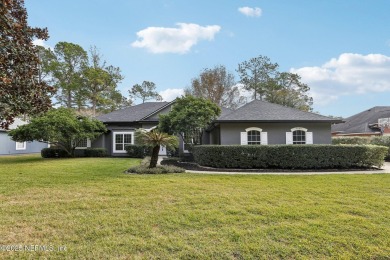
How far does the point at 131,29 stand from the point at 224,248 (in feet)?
49.1

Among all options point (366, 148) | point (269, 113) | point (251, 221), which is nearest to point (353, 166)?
point (366, 148)

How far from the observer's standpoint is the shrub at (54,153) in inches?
784

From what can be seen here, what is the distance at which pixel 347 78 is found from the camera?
72.0ft

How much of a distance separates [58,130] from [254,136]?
1373 cm

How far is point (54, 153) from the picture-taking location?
2005cm

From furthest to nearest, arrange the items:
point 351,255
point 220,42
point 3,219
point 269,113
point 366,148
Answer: point 220,42
point 269,113
point 366,148
point 3,219
point 351,255

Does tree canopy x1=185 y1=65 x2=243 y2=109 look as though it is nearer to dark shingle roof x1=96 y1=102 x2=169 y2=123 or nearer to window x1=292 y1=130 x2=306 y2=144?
dark shingle roof x1=96 y1=102 x2=169 y2=123

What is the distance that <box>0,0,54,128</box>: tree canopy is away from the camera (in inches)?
203

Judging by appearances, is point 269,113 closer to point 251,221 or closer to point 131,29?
point 131,29

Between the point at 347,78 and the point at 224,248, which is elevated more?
the point at 347,78

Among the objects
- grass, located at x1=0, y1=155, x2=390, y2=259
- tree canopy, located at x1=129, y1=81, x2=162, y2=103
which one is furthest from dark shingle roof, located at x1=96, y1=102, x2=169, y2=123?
tree canopy, located at x1=129, y1=81, x2=162, y2=103

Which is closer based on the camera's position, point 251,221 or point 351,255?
point 351,255

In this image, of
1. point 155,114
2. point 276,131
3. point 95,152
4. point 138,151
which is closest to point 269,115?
point 276,131

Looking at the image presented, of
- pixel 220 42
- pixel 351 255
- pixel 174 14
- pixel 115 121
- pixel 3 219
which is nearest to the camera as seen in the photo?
pixel 351 255
